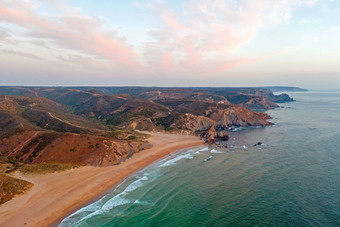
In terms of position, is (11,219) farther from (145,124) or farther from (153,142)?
(145,124)

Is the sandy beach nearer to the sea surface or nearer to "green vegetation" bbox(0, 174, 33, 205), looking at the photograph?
"green vegetation" bbox(0, 174, 33, 205)

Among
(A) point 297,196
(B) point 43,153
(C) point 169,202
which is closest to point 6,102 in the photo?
(B) point 43,153

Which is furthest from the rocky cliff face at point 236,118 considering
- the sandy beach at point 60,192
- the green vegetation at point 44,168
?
the green vegetation at point 44,168

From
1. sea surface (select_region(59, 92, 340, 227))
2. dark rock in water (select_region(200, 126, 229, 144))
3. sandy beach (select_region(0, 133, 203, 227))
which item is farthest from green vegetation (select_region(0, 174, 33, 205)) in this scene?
dark rock in water (select_region(200, 126, 229, 144))

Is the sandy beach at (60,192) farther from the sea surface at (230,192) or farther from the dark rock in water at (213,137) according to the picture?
the dark rock in water at (213,137)

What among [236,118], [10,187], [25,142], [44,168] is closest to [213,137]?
[236,118]
